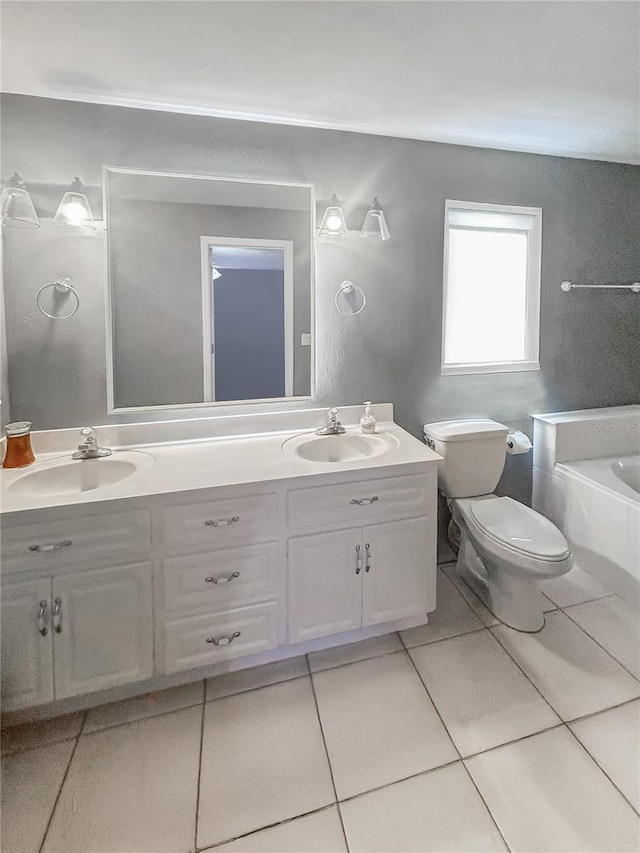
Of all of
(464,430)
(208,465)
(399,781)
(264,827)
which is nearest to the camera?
(264,827)

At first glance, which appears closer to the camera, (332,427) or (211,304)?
(211,304)

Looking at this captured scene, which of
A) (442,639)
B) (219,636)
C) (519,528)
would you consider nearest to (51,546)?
(219,636)

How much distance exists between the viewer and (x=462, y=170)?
6.86 ft

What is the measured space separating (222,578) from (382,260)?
1.56 metres

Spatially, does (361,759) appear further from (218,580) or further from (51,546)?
(51,546)

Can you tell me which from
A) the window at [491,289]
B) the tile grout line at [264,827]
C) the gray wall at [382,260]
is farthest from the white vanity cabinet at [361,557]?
the window at [491,289]

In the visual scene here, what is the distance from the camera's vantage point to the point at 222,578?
147cm

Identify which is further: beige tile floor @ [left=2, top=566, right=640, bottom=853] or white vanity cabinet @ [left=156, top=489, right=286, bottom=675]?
white vanity cabinet @ [left=156, top=489, right=286, bottom=675]

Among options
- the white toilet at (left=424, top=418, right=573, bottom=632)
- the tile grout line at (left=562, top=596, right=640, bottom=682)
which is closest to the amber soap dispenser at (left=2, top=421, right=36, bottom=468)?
the white toilet at (left=424, top=418, right=573, bottom=632)

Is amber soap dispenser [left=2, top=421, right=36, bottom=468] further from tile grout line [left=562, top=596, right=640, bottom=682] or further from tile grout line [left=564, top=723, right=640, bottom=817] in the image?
tile grout line [left=562, top=596, right=640, bottom=682]

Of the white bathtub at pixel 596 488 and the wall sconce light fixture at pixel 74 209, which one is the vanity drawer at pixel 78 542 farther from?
the white bathtub at pixel 596 488

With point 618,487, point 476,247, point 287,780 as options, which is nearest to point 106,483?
point 287,780

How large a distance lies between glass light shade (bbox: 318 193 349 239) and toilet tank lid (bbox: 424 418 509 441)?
3.33 ft

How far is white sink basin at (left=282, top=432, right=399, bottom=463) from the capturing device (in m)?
1.85
